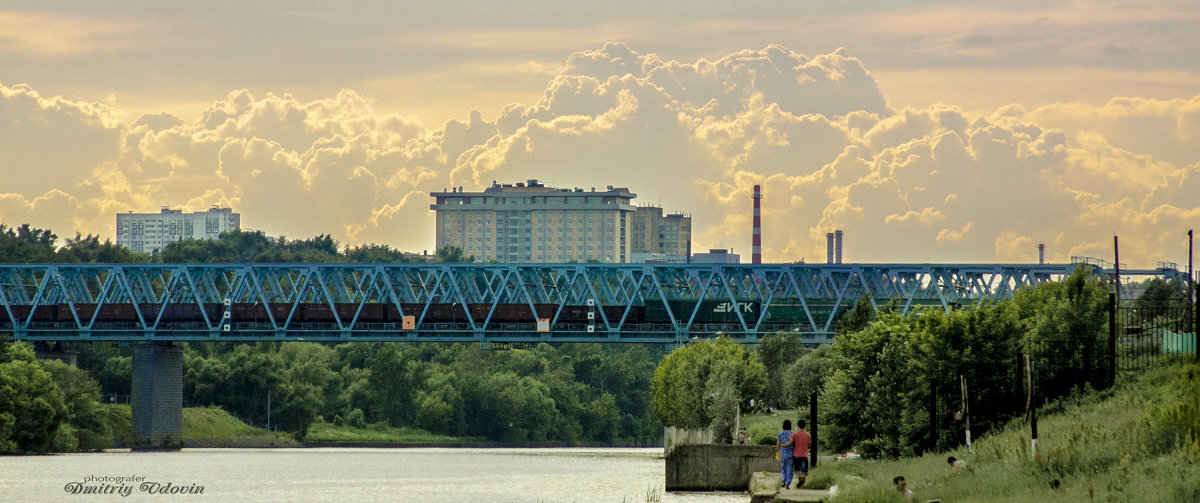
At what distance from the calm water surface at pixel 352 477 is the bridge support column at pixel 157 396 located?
7.24 meters

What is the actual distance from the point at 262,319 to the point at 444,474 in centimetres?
6010

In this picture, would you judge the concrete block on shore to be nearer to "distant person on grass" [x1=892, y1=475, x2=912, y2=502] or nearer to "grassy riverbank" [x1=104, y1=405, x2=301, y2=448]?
"distant person on grass" [x1=892, y1=475, x2=912, y2=502]

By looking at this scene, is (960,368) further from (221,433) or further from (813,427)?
(221,433)

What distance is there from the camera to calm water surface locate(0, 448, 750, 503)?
85688 mm

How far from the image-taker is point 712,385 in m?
117

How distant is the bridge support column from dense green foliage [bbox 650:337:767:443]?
55.6 metres

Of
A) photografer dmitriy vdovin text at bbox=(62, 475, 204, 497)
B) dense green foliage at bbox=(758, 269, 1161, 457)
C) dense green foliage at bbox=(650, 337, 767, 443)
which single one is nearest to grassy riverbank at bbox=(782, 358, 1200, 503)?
dense green foliage at bbox=(758, 269, 1161, 457)

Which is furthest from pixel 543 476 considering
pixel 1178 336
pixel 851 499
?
pixel 851 499

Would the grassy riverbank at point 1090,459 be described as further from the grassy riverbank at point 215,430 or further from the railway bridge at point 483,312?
the grassy riverbank at point 215,430

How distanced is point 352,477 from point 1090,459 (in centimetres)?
7201

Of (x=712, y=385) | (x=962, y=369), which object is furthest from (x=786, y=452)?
(x=712, y=385)

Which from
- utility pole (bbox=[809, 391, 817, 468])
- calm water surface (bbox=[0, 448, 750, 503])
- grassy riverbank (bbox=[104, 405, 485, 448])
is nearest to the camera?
utility pole (bbox=[809, 391, 817, 468])

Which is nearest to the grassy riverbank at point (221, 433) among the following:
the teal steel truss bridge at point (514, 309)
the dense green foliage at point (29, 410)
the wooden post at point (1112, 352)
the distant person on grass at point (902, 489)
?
the teal steel truss bridge at point (514, 309)

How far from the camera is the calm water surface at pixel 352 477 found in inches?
3374
